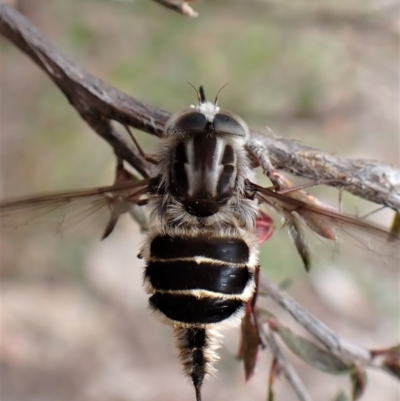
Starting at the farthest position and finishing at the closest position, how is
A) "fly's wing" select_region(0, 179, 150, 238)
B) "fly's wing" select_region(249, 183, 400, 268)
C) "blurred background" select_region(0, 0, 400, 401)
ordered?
"blurred background" select_region(0, 0, 400, 401), "fly's wing" select_region(0, 179, 150, 238), "fly's wing" select_region(249, 183, 400, 268)

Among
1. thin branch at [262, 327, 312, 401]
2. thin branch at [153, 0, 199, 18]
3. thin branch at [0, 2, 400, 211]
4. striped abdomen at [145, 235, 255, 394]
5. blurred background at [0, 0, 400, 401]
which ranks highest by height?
thin branch at [153, 0, 199, 18]

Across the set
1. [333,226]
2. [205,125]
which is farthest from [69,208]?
[333,226]

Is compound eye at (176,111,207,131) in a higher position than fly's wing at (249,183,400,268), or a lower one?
higher

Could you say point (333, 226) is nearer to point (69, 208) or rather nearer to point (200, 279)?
point (200, 279)

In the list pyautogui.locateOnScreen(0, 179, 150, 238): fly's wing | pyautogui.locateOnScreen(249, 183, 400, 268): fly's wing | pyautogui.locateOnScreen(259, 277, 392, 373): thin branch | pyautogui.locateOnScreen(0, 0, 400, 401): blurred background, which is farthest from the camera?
pyautogui.locateOnScreen(0, 0, 400, 401): blurred background

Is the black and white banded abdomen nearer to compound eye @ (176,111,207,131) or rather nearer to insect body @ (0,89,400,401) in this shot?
insect body @ (0,89,400,401)

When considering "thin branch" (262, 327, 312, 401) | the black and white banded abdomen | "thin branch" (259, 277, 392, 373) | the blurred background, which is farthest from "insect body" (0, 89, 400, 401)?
the blurred background

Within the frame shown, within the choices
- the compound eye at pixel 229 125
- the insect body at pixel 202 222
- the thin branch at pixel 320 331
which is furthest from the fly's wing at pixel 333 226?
the thin branch at pixel 320 331

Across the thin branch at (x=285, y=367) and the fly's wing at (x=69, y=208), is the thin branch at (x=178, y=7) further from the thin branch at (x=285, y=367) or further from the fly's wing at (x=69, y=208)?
the thin branch at (x=285, y=367)

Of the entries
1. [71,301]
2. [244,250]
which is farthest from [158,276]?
[71,301]
